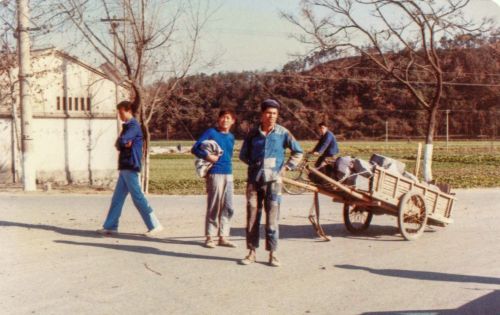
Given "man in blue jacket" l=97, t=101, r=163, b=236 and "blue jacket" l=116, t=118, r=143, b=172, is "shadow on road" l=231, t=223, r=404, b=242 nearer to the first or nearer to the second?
"man in blue jacket" l=97, t=101, r=163, b=236

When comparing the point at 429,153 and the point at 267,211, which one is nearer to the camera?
the point at 267,211

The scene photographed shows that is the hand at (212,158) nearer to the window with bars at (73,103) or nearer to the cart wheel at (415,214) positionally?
the cart wheel at (415,214)

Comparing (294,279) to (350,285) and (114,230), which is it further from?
(114,230)

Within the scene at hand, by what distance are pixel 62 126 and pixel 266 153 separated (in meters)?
16.4

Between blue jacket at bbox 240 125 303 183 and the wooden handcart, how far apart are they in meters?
0.99

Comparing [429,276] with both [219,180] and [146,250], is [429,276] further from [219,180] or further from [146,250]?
[146,250]

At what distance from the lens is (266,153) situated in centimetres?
759

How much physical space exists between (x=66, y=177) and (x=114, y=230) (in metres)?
13.6

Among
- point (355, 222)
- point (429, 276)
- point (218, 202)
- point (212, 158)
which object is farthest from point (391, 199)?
point (212, 158)

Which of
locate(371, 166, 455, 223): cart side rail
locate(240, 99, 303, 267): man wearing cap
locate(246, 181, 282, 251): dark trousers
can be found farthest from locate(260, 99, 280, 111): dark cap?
locate(371, 166, 455, 223): cart side rail

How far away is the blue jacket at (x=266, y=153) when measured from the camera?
757 centimetres

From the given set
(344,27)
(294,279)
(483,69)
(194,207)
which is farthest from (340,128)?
(294,279)

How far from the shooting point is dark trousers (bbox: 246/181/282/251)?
24.7ft

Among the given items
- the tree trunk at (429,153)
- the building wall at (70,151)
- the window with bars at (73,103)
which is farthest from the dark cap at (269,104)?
the window with bars at (73,103)
